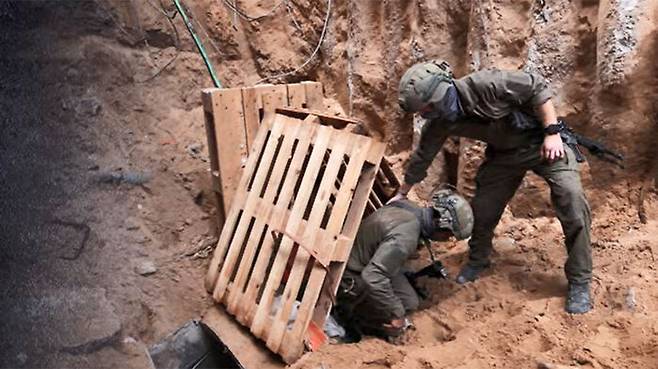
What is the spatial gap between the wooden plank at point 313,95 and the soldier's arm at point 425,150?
1235mm

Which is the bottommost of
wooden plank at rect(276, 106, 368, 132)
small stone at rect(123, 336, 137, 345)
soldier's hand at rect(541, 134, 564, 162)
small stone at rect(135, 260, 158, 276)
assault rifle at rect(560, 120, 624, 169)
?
small stone at rect(123, 336, 137, 345)

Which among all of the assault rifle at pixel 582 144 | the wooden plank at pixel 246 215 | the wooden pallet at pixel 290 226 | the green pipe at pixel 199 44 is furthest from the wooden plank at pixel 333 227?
the green pipe at pixel 199 44

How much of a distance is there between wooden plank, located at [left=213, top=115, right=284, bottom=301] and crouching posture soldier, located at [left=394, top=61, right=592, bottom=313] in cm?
135

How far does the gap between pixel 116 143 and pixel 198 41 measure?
1478mm

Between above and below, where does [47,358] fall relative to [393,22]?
below

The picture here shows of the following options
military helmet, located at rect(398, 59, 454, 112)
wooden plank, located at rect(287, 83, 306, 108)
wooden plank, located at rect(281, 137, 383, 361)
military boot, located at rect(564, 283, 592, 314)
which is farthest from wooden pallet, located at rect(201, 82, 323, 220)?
military boot, located at rect(564, 283, 592, 314)

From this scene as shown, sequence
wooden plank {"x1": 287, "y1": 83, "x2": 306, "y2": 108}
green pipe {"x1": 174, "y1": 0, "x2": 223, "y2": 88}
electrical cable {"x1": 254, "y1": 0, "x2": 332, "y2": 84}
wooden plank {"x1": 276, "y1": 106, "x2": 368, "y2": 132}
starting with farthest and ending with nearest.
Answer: electrical cable {"x1": 254, "y1": 0, "x2": 332, "y2": 84} < green pipe {"x1": 174, "y1": 0, "x2": 223, "y2": 88} < wooden plank {"x1": 287, "y1": 83, "x2": 306, "y2": 108} < wooden plank {"x1": 276, "y1": 106, "x2": 368, "y2": 132}

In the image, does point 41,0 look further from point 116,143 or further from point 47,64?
point 116,143

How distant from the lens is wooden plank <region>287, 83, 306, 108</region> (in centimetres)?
495

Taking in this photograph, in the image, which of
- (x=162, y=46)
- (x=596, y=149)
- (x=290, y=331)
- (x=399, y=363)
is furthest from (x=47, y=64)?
(x=596, y=149)

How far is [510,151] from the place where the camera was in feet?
12.9

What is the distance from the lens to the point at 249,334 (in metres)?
4.30

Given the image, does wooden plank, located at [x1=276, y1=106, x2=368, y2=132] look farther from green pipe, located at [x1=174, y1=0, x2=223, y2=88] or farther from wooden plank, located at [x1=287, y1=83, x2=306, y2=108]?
green pipe, located at [x1=174, y1=0, x2=223, y2=88]

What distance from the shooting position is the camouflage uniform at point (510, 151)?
3.61 meters
